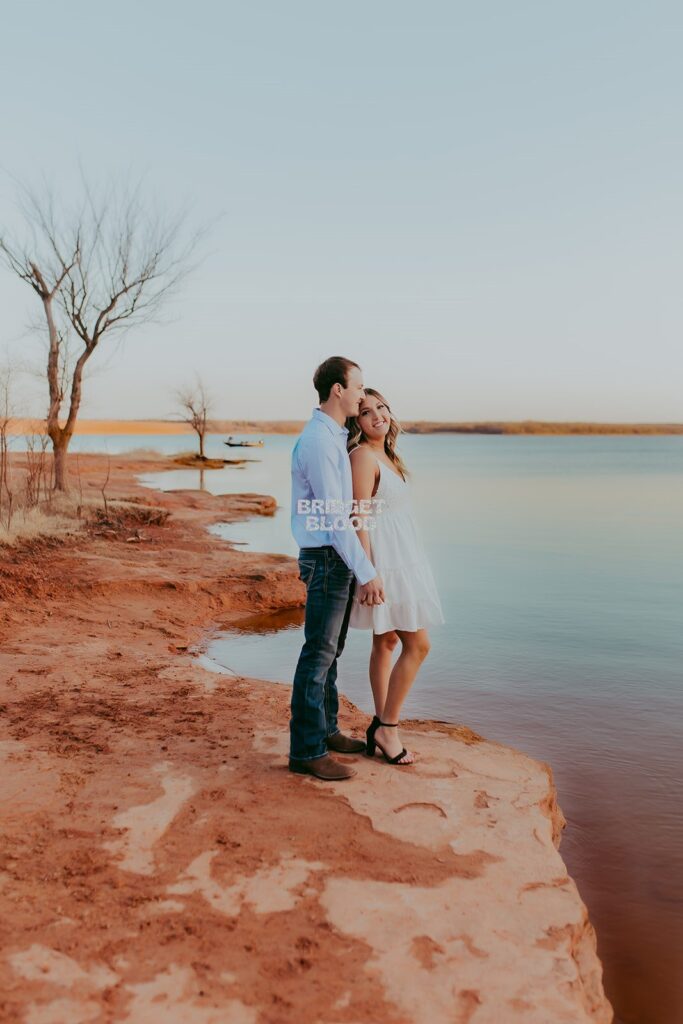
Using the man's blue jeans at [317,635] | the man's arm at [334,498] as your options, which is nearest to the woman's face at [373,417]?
the man's arm at [334,498]

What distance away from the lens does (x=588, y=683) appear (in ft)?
24.5

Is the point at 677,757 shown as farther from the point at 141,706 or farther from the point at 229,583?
the point at 229,583

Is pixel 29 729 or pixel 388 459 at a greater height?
pixel 388 459

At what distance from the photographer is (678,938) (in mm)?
3576

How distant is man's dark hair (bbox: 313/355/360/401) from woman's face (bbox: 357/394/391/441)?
0.20 metres

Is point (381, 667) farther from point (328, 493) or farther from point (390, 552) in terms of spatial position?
point (328, 493)

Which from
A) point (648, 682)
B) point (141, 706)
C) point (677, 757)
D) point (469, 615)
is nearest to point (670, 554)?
point (469, 615)

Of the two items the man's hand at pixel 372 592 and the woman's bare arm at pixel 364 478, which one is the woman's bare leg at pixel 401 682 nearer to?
the man's hand at pixel 372 592

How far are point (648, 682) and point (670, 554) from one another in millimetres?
9719

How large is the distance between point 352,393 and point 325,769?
1743 mm

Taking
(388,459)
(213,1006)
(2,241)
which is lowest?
(213,1006)

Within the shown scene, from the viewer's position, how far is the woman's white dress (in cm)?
396

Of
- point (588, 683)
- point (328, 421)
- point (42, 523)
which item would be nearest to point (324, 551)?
point (328, 421)

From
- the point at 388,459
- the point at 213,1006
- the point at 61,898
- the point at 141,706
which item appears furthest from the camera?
the point at 141,706
